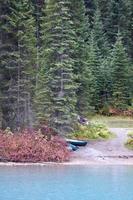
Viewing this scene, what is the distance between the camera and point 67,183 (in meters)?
24.1

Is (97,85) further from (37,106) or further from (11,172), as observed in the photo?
(11,172)

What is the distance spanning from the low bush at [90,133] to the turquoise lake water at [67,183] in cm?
678

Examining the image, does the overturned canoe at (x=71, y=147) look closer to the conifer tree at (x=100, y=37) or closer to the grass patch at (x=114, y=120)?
the grass patch at (x=114, y=120)

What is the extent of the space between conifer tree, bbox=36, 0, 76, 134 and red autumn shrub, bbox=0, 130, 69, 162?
109 inches

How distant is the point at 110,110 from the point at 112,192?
33271 mm

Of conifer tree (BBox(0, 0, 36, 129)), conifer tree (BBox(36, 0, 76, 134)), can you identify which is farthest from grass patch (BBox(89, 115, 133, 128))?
conifer tree (BBox(0, 0, 36, 129))

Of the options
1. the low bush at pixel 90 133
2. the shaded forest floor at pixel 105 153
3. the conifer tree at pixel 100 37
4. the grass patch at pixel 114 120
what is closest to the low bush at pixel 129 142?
the shaded forest floor at pixel 105 153

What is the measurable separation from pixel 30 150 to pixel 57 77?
18.1 feet

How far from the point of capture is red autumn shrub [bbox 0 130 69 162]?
3117cm

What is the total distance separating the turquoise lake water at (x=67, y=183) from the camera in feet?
68.3

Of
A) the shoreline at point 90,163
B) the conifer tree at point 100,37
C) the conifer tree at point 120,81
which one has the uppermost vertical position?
the conifer tree at point 100,37

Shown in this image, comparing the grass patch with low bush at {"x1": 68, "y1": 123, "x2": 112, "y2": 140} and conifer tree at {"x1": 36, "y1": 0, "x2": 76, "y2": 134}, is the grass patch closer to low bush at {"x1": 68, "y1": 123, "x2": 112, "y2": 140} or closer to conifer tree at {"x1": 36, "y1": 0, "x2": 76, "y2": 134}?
low bush at {"x1": 68, "y1": 123, "x2": 112, "y2": 140}

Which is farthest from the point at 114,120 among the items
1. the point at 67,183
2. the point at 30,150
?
the point at 67,183

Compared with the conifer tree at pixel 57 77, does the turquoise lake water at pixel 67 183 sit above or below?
below
